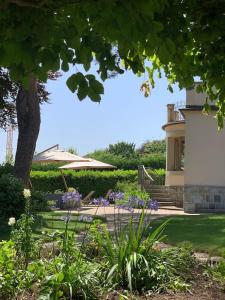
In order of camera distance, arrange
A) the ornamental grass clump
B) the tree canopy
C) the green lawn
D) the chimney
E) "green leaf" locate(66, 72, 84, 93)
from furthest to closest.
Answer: the chimney < the green lawn < the ornamental grass clump < "green leaf" locate(66, 72, 84, 93) < the tree canopy

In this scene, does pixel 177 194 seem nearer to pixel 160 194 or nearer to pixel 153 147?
pixel 160 194

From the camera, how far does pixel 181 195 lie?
25203mm

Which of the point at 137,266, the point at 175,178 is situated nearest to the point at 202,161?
the point at 175,178

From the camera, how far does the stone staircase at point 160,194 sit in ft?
82.9

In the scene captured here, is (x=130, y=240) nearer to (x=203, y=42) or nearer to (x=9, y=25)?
(x=203, y=42)

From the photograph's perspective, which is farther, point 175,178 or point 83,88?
point 175,178

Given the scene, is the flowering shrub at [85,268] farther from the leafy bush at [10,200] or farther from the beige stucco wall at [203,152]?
the beige stucco wall at [203,152]

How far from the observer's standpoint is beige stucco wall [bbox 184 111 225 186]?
2247 cm

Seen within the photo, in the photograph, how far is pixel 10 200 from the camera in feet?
45.2

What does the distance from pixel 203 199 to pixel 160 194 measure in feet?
12.5

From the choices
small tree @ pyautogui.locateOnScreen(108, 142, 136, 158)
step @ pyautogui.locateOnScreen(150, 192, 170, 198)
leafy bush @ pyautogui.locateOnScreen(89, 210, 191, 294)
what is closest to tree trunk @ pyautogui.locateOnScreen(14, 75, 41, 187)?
step @ pyautogui.locateOnScreen(150, 192, 170, 198)

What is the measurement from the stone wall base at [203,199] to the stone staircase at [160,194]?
7.36ft

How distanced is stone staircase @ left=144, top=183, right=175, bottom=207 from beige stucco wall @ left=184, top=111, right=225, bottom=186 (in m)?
2.72

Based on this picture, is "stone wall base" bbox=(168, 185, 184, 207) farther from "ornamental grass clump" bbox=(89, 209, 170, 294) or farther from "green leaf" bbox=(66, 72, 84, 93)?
"green leaf" bbox=(66, 72, 84, 93)
